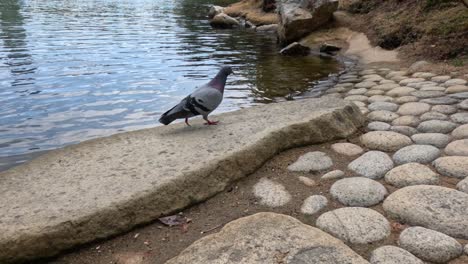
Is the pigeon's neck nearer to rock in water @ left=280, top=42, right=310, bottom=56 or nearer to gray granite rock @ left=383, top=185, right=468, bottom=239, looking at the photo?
gray granite rock @ left=383, top=185, right=468, bottom=239

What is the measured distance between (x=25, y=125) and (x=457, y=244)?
6334mm

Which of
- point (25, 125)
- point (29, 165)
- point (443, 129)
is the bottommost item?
point (25, 125)

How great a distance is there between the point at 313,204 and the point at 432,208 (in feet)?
2.89

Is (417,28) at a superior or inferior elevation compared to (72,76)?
superior

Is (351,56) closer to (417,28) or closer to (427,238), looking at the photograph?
(417,28)

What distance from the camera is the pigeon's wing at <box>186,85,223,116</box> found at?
4723 mm

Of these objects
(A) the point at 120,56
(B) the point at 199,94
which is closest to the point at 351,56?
(A) the point at 120,56

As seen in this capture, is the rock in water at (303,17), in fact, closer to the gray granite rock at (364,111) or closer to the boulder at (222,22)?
the boulder at (222,22)

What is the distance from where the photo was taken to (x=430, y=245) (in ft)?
8.91

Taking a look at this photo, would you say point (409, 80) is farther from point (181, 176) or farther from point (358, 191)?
point (181, 176)

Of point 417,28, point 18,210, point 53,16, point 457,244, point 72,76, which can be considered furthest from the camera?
point 53,16

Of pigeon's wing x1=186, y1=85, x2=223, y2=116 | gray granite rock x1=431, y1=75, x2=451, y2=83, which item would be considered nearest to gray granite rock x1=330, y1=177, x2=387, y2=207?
pigeon's wing x1=186, y1=85, x2=223, y2=116

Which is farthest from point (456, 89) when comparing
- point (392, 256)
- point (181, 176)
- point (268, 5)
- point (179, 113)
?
point (268, 5)

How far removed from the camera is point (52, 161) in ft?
13.7
